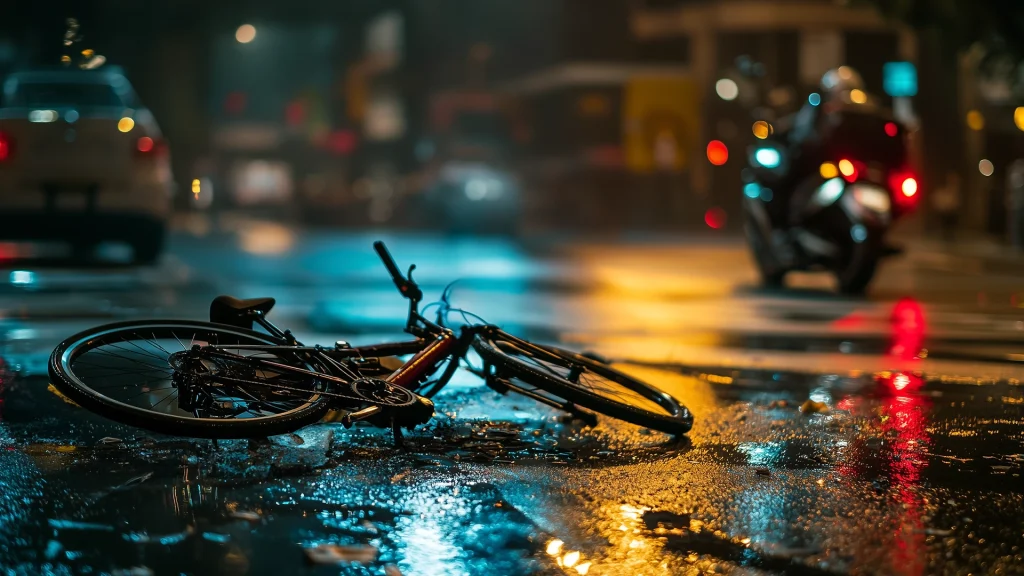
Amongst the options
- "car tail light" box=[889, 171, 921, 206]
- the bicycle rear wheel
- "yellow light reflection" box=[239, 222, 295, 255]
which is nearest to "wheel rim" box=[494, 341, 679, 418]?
the bicycle rear wheel

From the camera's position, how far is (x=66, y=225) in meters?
→ 15.3

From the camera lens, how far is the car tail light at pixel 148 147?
15.6 meters

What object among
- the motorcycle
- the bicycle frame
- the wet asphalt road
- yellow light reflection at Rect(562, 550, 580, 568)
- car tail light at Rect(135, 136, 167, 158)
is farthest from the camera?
car tail light at Rect(135, 136, 167, 158)

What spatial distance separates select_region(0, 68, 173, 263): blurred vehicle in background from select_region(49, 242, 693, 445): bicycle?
902cm

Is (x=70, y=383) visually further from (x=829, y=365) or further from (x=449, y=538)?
(x=829, y=365)

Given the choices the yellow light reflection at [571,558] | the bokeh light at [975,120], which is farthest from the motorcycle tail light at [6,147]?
the bokeh light at [975,120]

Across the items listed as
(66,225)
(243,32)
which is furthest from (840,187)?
(243,32)

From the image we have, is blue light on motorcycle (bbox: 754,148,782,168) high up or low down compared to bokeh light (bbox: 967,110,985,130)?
down

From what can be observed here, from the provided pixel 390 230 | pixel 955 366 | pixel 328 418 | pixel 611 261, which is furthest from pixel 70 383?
pixel 390 230

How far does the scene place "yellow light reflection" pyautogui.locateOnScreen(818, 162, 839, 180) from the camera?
14.2m

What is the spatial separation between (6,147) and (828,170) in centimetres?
806

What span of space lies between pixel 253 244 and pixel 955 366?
1755 centimetres

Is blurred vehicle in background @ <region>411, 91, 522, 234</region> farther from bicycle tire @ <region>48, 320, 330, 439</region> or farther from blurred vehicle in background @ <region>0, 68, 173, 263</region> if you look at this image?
bicycle tire @ <region>48, 320, 330, 439</region>

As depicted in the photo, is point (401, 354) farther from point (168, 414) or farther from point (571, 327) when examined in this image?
point (571, 327)
